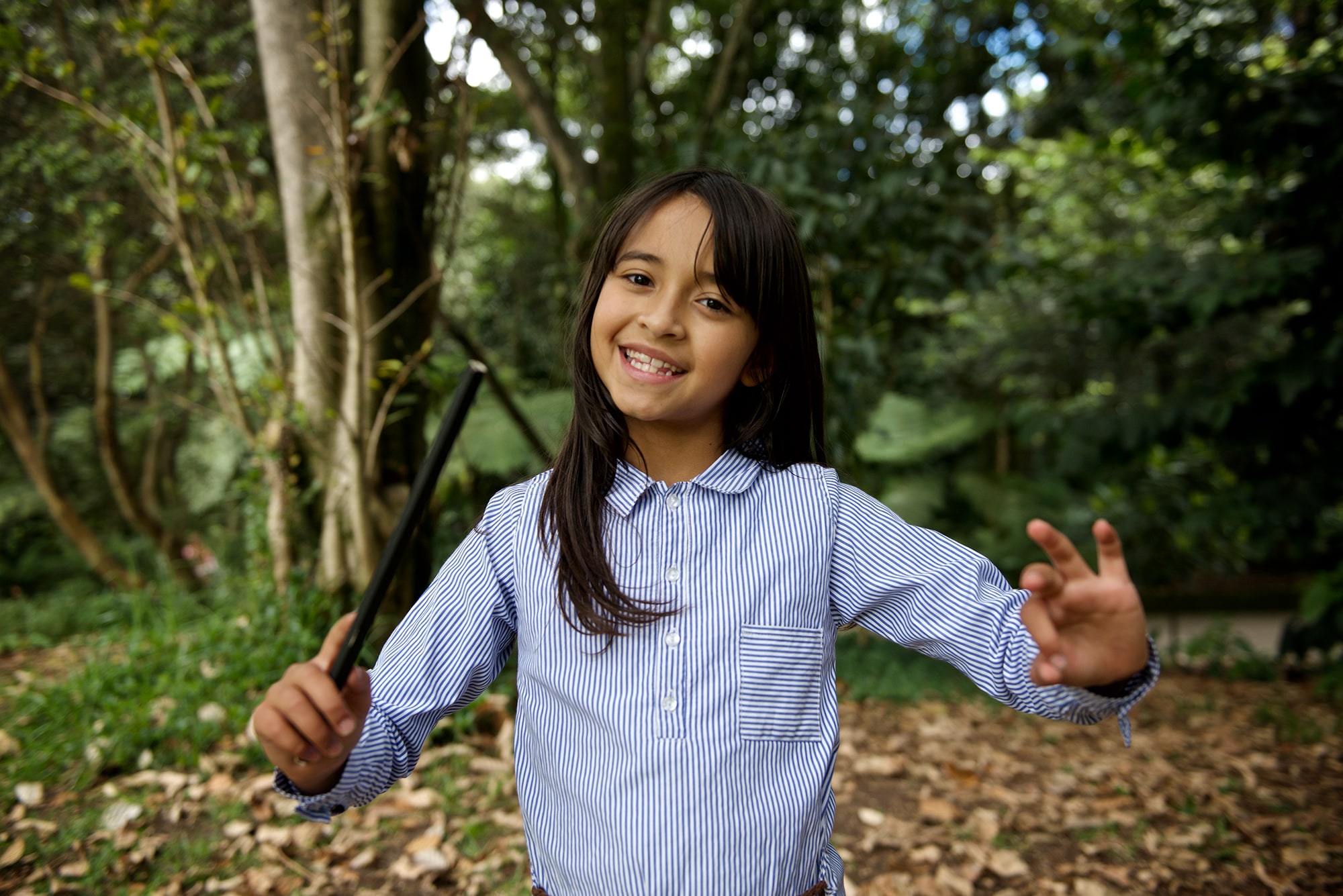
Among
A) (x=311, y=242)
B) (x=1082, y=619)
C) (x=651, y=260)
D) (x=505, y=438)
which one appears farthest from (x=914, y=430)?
(x=1082, y=619)

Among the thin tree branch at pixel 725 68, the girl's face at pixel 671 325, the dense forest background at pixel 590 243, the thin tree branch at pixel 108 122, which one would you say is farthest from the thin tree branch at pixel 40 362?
the girl's face at pixel 671 325

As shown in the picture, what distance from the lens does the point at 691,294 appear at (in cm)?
132

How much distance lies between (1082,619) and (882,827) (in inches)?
79.6

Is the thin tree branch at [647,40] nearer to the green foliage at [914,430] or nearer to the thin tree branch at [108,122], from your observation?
the green foliage at [914,430]

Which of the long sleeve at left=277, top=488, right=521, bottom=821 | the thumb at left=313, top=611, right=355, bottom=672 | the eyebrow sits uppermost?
the eyebrow

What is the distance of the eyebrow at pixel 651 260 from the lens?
4.33ft

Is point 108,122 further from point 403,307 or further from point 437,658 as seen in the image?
point 437,658

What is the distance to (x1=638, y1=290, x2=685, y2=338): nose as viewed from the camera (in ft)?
4.21

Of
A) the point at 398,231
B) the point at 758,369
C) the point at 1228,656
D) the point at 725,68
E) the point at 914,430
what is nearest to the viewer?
the point at 758,369

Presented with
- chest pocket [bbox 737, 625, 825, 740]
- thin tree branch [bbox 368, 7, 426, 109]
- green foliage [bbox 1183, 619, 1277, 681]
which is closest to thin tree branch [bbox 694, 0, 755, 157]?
thin tree branch [bbox 368, 7, 426, 109]

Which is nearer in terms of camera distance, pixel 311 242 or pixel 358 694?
pixel 358 694

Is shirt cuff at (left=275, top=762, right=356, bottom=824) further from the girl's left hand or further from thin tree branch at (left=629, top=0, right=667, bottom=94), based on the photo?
thin tree branch at (left=629, top=0, right=667, bottom=94)

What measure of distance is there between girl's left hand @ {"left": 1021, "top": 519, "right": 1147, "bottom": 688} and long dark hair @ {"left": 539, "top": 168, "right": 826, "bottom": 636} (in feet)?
1.66

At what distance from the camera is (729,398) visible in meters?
1.51
